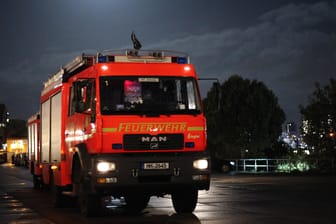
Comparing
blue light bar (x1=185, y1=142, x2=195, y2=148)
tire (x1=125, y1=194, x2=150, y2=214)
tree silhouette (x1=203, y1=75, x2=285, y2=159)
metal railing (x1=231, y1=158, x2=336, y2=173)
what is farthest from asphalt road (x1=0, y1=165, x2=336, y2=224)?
tree silhouette (x1=203, y1=75, x2=285, y2=159)

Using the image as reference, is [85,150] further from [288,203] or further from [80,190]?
[288,203]

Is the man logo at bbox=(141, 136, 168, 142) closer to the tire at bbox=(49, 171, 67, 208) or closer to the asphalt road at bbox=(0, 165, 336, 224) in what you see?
the asphalt road at bbox=(0, 165, 336, 224)

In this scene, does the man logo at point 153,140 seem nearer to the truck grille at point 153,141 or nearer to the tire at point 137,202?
the truck grille at point 153,141

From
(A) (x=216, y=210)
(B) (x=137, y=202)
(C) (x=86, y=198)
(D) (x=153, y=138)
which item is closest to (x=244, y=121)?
(B) (x=137, y=202)

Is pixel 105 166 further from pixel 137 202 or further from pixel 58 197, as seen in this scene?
pixel 58 197

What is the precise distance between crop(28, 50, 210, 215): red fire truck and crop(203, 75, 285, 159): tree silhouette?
138ft

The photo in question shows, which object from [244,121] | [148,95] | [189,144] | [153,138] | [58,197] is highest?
[244,121]

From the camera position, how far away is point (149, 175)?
1311 centimetres

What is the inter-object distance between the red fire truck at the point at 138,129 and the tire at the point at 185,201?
0.89 ft

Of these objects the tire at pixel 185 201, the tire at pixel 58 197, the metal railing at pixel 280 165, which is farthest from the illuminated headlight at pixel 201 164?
the metal railing at pixel 280 165

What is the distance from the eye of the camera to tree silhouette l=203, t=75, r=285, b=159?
185ft

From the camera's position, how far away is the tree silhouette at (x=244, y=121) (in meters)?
56.5

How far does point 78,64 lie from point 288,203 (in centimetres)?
653

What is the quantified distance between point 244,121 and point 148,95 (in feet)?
145
